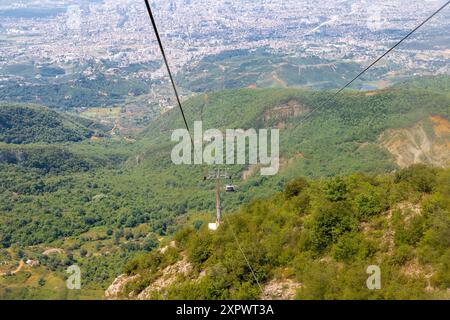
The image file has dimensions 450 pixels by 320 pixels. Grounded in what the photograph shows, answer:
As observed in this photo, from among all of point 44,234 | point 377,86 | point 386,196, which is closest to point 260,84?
point 377,86

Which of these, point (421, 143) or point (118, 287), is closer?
point (118, 287)

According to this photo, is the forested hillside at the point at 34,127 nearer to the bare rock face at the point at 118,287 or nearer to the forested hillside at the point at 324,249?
the bare rock face at the point at 118,287

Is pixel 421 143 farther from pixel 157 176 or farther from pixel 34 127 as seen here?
pixel 34 127

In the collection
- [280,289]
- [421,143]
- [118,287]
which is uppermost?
[280,289]

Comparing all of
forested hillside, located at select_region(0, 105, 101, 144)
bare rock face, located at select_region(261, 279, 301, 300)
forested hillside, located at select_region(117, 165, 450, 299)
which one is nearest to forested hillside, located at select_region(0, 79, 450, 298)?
forested hillside, located at select_region(0, 105, 101, 144)

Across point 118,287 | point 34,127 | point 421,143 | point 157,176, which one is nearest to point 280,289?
point 118,287

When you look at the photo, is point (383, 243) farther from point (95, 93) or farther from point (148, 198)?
point (95, 93)

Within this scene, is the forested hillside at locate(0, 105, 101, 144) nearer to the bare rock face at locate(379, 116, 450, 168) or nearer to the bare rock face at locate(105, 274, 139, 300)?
the bare rock face at locate(379, 116, 450, 168)

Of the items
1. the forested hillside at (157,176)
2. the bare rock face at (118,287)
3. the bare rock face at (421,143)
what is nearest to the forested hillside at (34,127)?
the forested hillside at (157,176)

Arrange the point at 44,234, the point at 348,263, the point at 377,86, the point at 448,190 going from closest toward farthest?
the point at 348,263
the point at 448,190
the point at 44,234
the point at 377,86
